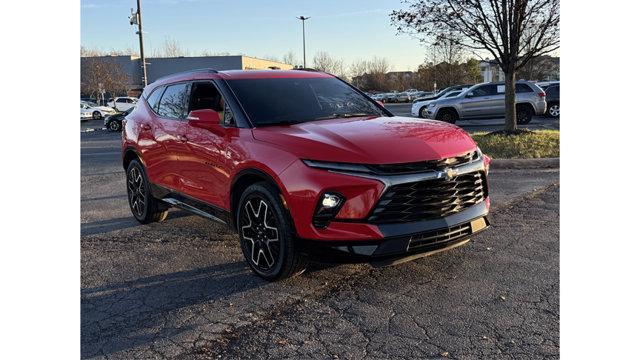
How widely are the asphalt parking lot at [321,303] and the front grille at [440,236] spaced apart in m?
0.42

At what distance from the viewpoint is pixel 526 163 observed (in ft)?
31.9

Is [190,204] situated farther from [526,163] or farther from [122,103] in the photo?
[122,103]

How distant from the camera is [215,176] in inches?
185

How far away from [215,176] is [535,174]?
6.21m

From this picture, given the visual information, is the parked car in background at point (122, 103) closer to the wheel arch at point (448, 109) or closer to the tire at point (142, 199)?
the wheel arch at point (448, 109)

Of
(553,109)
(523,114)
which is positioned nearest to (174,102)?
(523,114)

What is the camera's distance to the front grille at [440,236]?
363 cm

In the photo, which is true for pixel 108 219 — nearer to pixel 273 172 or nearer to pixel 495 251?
pixel 273 172

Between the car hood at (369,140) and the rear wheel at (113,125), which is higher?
the rear wheel at (113,125)

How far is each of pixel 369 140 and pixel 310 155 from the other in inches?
18.0

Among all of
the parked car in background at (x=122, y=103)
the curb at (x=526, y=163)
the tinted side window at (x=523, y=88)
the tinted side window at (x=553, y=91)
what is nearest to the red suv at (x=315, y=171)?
the curb at (x=526, y=163)

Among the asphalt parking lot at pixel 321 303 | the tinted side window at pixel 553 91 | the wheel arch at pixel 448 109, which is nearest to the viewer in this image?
the asphalt parking lot at pixel 321 303

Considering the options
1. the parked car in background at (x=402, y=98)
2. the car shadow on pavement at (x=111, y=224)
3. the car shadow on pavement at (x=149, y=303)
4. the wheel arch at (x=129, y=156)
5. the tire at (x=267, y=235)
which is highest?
the parked car in background at (x=402, y=98)

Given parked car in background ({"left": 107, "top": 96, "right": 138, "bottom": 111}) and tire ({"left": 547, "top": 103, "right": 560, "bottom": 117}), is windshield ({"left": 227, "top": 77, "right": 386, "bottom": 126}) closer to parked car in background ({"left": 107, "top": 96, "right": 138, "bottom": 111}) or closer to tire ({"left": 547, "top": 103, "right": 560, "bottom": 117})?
tire ({"left": 547, "top": 103, "right": 560, "bottom": 117})
